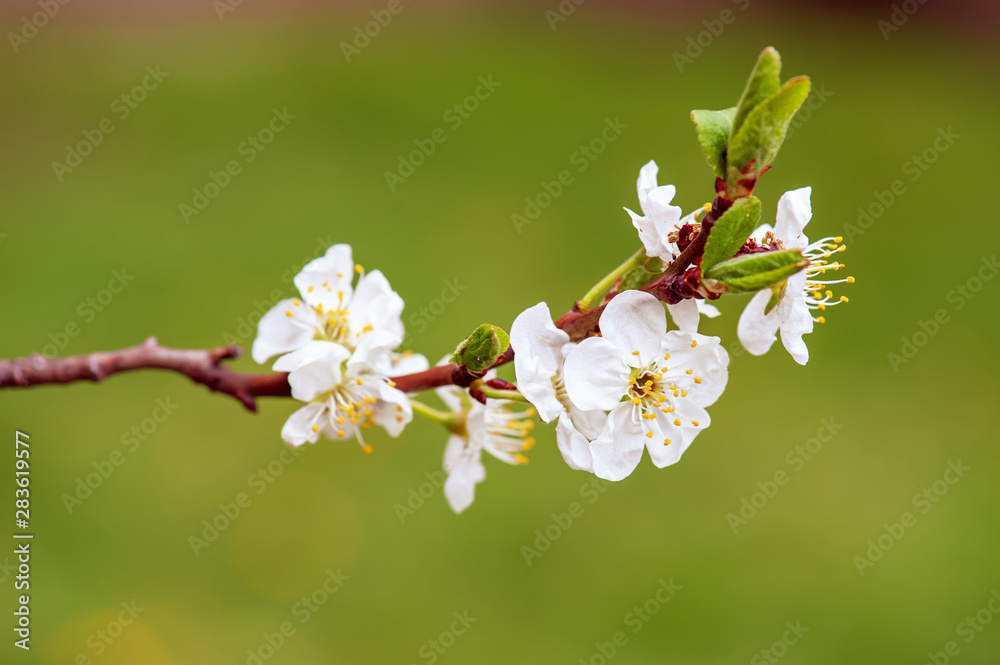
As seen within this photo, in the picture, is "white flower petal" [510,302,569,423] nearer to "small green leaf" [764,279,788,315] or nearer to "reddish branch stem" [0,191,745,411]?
"reddish branch stem" [0,191,745,411]

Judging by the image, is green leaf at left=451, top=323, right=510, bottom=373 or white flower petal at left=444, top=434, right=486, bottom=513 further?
white flower petal at left=444, top=434, right=486, bottom=513

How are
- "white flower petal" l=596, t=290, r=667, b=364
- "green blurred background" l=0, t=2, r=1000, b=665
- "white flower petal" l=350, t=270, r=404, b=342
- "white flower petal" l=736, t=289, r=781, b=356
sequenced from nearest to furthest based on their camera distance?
"white flower petal" l=596, t=290, r=667, b=364 → "white flower petal" l=736, t=289, r=781, b=356 → "white flower petal" l=350, t=270, r=404, b=342 → "green blurred background" l=0, t=2, r=1000, b=665

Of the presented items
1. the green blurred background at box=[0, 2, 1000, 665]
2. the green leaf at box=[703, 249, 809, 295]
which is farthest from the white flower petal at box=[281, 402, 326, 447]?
the green blurred background at box=[0, 2, 1000, 665]

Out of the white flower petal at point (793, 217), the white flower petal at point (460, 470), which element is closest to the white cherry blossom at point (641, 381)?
the white flower petal at point (793, 217)

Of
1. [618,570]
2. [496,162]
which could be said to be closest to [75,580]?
[618,570]

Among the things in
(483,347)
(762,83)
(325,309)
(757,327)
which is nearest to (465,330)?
(325,309)

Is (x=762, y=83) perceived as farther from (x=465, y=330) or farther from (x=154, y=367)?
(x=465, y=330)
